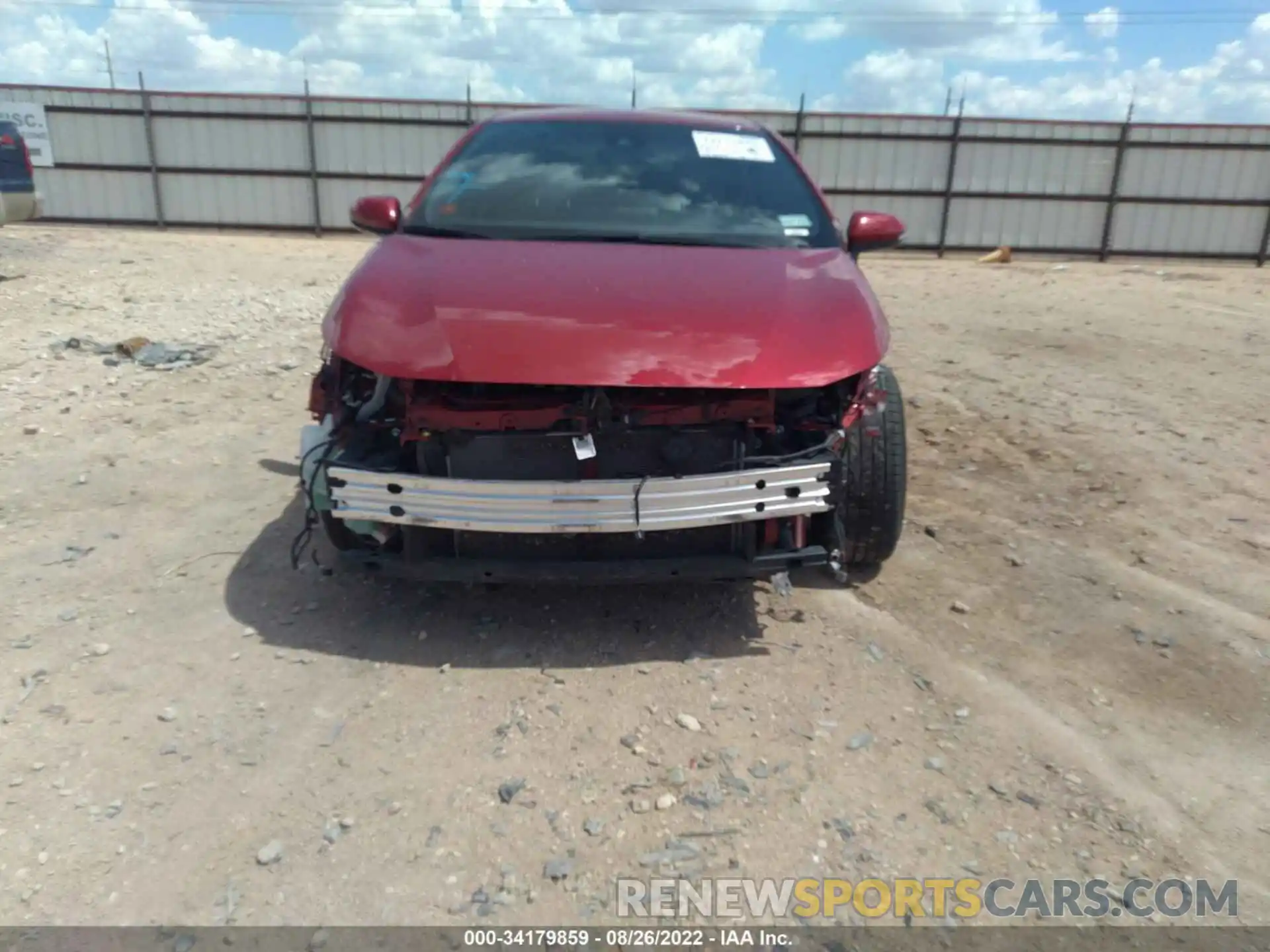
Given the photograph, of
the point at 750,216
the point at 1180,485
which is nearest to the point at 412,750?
the point at 750,216

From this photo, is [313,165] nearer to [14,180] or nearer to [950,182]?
[14,180]

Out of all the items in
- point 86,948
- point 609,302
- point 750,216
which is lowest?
point 86,948

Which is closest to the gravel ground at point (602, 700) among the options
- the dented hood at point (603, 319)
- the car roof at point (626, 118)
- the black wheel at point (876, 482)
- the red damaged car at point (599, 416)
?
the black wheel at point (876, 482)

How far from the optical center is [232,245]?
14.1 meters

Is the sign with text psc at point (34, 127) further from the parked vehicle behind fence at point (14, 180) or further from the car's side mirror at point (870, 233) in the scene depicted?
the car's side mirror at point (870, 233)

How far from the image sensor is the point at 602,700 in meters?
2.65

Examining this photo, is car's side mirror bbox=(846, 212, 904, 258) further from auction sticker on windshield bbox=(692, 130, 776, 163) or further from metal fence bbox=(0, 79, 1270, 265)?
metal fence bbox=(0, 79, 1270, 265)

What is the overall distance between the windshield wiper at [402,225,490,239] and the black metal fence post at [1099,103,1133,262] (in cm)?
1507

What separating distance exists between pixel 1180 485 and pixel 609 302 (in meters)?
2.96

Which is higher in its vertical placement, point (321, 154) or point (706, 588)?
point (321, 154)

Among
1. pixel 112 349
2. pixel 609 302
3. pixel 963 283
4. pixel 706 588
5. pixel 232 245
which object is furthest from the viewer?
pixel 232 245

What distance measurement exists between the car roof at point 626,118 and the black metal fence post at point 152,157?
549 inches

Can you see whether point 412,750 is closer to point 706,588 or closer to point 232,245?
point 706,588

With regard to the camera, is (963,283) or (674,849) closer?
(674,849)
